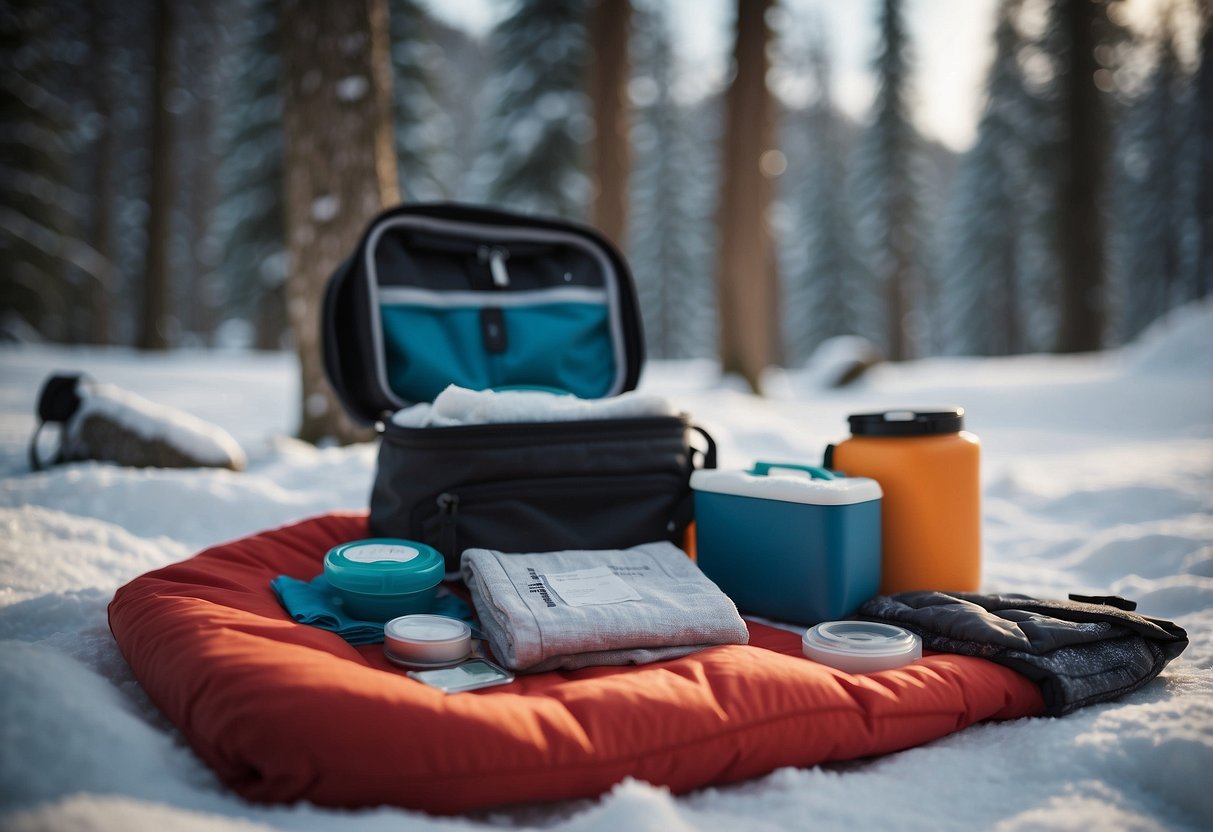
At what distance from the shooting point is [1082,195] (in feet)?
33.0

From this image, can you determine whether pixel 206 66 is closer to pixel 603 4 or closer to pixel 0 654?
pixel 603 4

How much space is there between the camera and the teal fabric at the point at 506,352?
2.11 m

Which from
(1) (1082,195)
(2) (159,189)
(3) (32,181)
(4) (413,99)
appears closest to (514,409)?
(2) (159,189)

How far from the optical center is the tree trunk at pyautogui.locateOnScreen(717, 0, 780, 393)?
6.64 m

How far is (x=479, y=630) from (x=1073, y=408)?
5648 millimetres

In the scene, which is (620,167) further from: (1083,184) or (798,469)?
(1083,184)

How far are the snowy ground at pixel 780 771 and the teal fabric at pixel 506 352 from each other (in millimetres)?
684

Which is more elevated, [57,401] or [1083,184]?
[1083,184]

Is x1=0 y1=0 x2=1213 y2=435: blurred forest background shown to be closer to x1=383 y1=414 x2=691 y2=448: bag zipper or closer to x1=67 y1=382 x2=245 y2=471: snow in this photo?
x1=67 y1=382 x2=245 y2=471: snow

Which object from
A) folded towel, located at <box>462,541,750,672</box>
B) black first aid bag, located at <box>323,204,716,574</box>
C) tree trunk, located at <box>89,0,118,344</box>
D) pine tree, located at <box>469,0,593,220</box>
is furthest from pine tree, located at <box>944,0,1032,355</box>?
folded towel, located at <box>462,541,750,672</box>

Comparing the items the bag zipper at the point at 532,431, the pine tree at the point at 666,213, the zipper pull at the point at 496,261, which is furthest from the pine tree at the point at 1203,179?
the bag zipper at the point at 532,431

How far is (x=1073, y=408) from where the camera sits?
223 inches

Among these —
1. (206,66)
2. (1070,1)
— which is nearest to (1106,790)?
(1070,1)

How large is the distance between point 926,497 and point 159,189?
1090 centimetres
